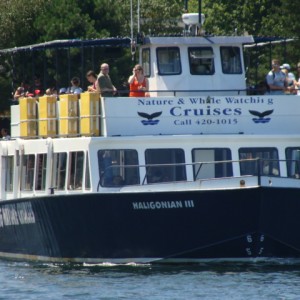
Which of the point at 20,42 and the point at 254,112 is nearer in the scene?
the point at 254,112

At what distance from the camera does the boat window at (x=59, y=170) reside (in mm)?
33344

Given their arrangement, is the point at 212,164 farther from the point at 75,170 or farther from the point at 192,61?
the point at 192,61

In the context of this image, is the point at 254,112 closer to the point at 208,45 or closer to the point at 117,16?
the point at 208,45

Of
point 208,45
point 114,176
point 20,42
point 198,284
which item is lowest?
point 198,284

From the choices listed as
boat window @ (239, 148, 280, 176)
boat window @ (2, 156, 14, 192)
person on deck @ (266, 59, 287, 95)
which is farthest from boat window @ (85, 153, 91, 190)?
boat window @ (2, 156, 14, 192)

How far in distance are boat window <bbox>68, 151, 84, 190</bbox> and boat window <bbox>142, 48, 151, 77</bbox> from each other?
2826mm

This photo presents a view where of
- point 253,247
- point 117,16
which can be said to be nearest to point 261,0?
point 117,16

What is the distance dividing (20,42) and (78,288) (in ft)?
108

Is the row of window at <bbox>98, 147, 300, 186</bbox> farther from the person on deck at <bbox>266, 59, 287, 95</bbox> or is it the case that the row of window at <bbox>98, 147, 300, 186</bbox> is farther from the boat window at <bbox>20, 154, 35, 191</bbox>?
the boat window at <bbox>20, 154, 35, 191</bbox>

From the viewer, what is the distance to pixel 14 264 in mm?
34594

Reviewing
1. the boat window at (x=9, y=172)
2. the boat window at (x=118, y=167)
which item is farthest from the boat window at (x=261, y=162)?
the boat window at (x=9, y=172)

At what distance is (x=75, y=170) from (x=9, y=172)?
15.2 ft

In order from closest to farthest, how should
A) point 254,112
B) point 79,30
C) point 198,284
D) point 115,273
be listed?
1. point 198,284
2. point 115,273
3. point 254,112
4. point 79,30

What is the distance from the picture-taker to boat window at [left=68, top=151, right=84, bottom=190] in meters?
32.4
